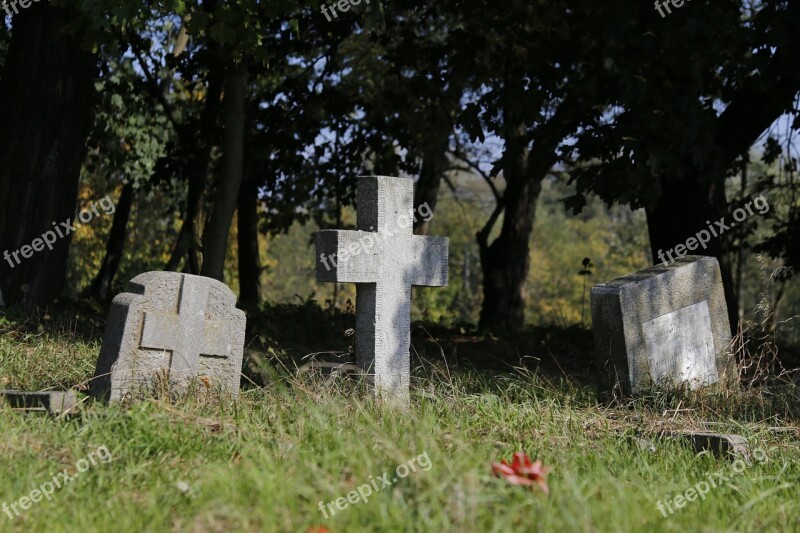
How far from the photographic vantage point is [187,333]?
6.37 metres

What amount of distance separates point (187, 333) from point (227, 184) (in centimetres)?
501

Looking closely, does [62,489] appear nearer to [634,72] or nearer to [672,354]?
[672,354]

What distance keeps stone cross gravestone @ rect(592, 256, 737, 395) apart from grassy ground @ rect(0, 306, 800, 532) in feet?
0.99

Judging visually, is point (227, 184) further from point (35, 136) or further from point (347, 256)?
point (347, 256)

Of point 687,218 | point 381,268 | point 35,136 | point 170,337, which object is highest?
point 35,136

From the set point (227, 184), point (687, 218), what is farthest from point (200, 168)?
point (687, 218)

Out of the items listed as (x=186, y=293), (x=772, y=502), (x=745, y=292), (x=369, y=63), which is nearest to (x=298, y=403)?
(x=186, y=293)

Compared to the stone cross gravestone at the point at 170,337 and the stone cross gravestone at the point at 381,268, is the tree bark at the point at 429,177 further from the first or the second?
the stone cross gravestone at the point at 170,337

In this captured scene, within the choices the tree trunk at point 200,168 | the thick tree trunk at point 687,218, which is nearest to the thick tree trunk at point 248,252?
the tree trunk at point 200,168

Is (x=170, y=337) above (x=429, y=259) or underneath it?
underneath

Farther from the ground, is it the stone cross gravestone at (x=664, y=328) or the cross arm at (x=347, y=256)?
the cross arm at (x=347, y=256)

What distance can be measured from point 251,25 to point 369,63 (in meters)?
9.91

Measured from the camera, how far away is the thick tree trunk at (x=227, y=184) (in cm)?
1115

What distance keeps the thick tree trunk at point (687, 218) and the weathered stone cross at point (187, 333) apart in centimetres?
560
